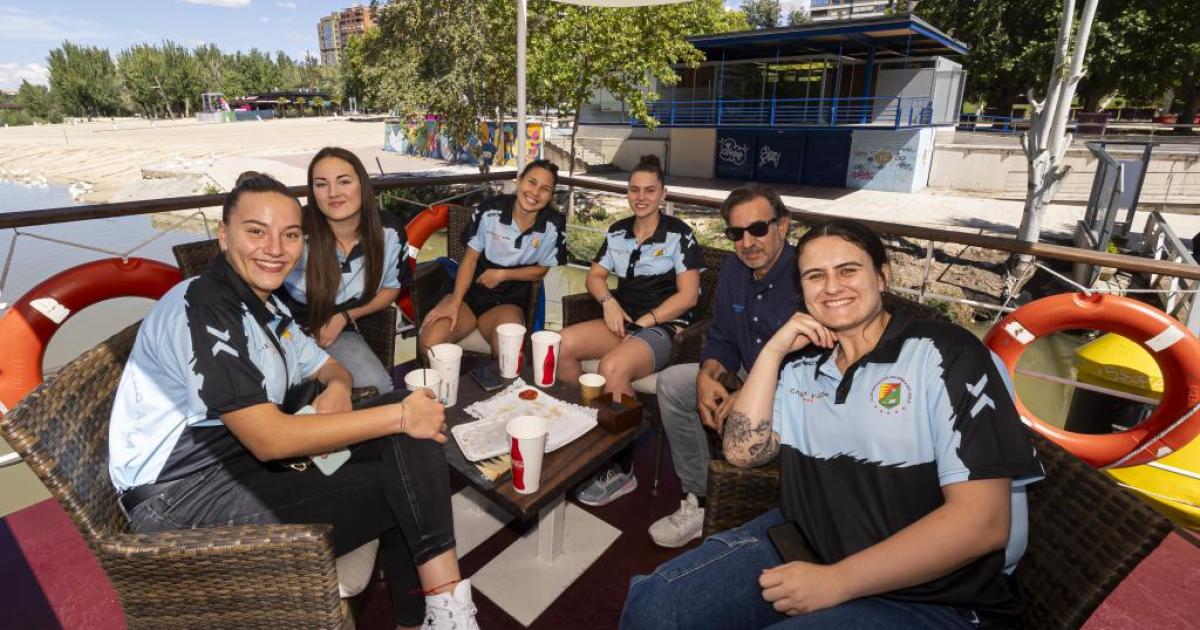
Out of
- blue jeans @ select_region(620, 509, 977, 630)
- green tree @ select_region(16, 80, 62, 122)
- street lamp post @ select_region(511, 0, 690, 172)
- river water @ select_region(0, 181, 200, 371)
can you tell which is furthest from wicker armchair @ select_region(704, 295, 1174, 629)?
green tree @ select_region(16, 80, 62, 122)

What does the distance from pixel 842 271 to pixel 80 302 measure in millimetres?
3302

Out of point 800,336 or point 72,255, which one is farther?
point 72,255

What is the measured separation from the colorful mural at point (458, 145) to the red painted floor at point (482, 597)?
17.8 meters

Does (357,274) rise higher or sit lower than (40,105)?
lower

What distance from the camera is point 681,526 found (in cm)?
237

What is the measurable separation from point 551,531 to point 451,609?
2.16 feet

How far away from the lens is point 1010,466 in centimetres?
123

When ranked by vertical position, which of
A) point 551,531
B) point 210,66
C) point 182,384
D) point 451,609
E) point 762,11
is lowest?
point 551,531

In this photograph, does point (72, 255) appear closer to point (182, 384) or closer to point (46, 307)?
point (46, 307)

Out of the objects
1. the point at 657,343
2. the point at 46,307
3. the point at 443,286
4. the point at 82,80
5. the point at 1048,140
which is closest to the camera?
the point at 46,307

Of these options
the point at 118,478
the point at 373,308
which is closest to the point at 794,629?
the point at 118,478

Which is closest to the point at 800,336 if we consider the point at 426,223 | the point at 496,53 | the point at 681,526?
the point at 681,526

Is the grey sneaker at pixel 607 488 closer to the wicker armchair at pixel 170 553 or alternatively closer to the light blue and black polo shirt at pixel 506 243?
the light blue and black polo shirt at pixel 506 243

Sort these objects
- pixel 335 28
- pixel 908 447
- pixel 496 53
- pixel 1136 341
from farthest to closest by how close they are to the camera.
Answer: pixel 335 28, pixel 496 53, pixel 1136 341, pixel 908 447
